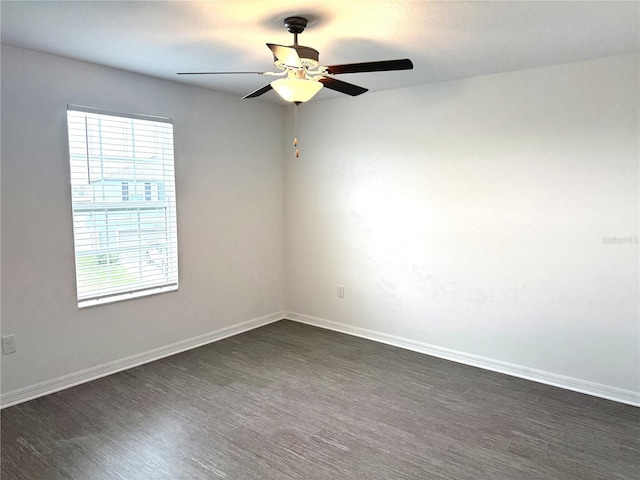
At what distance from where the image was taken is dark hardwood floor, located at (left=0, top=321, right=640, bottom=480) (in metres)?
2.39

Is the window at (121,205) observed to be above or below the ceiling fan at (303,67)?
below

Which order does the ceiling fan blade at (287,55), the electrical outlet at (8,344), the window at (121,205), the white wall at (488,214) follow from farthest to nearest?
the window at (121,205) < the white wall at (488,214) < the electrical outlet at (8,344) < the ceiling fan blade at (287,55)

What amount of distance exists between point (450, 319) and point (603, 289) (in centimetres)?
119

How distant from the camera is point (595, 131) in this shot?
315 centimetres

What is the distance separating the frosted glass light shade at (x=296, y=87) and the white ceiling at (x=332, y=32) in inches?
12.7

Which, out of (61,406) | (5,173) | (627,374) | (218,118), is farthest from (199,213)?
(627,374)

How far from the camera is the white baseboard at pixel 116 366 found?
3.08 m

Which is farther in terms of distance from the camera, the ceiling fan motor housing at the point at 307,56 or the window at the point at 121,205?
the window at the point at 121,205

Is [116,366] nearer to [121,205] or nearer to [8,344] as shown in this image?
[8,344]

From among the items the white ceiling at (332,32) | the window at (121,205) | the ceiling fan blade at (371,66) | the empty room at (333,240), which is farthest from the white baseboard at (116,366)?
the ceiling fan blade at (371,66)

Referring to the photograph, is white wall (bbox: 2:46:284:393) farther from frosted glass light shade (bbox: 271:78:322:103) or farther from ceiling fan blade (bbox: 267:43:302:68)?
ceiling fan blade (bbox: 267:43:302:68)

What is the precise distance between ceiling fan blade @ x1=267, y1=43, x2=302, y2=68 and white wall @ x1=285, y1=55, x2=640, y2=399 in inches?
58.8

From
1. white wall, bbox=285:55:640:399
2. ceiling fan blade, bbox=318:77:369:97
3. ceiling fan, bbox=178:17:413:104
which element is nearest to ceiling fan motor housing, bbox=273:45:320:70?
ceiling fan, bbox=178:17:413:104

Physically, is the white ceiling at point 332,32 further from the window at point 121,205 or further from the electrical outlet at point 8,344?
the electrical outlet at point 8,344
